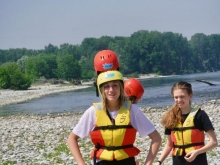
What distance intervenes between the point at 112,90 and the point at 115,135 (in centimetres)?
41

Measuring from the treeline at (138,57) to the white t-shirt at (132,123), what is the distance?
94.5 m

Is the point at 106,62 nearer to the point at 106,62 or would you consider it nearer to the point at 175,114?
the point at 106,62

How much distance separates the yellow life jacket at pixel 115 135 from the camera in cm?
353

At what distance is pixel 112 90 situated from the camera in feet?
11.5

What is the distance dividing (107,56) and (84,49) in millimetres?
166886

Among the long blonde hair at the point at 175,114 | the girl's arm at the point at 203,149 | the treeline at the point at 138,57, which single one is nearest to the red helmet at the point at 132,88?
the long blonde hair at the point at 175,114

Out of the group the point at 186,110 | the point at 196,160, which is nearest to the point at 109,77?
the point at 186,110

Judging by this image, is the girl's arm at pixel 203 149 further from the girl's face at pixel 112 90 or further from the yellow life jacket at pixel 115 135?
the girl's face at pixel 112 90

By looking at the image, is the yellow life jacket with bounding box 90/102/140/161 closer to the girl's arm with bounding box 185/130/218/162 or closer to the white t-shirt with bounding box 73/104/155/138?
the white t-shirt with bounding box 73/104/155/138

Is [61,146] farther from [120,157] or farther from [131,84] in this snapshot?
[120,157]

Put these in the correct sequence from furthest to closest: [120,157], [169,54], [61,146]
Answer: [169,54], [61,146], [120,157]

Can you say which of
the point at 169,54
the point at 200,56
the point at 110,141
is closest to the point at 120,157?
the point at 110,141

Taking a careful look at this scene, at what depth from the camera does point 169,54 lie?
154m

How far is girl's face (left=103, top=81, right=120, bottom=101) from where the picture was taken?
11.5 ft
